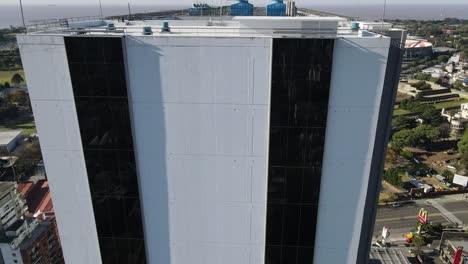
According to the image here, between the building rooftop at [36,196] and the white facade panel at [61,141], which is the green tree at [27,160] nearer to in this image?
the building rooftop at [36,196]

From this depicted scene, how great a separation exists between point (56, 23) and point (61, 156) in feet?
18.7

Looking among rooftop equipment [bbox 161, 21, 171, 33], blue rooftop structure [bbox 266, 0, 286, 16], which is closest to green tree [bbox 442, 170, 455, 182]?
blue rooftop structure [bbox 266, 0, 286, 16]

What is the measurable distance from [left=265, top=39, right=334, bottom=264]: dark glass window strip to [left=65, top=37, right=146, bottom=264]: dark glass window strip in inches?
219

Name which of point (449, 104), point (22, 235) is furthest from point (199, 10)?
point (449, 104)

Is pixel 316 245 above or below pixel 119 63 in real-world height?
below

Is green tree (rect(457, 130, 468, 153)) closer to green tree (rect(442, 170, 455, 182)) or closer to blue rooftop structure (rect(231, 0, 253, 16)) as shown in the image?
green tree (rect(442, 170, 455, 182))

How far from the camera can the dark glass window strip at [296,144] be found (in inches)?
420

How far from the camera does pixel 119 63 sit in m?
11.1

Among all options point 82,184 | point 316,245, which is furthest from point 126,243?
point 316,245

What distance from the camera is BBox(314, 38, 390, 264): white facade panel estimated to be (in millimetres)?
10602

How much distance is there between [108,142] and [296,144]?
286 inches

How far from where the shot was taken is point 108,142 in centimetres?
1205

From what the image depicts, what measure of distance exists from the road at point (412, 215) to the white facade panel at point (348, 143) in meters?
38.3

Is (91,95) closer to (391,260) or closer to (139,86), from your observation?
(139,86)
